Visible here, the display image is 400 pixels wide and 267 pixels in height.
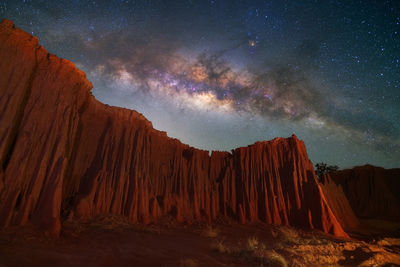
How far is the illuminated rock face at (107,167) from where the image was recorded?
308 inches

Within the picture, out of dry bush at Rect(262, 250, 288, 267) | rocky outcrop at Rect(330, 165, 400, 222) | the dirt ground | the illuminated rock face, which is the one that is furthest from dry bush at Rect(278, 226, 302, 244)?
rocky outcrop at Rect(330, 165, 400, 222)

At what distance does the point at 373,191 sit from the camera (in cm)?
2856

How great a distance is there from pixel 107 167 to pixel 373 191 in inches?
1323

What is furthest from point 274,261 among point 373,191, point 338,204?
point 373,191

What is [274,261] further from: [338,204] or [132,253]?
[338,204]

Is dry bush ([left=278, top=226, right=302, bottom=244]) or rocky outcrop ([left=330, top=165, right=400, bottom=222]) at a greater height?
rocky outcrop ([left=330, top=165, right=400, bottom=222])

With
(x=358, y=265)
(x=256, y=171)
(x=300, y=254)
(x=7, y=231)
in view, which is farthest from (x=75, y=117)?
(x=256, y=171)

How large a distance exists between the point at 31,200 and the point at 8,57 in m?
5.54

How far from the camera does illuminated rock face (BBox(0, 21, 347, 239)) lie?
7828 millimetres

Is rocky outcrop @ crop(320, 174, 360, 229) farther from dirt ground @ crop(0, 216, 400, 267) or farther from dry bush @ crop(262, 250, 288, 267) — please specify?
dry bush @ crop(262, 250, 288, 267)

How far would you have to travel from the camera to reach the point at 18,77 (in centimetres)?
826

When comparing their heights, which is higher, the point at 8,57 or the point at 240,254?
the point at 8,57

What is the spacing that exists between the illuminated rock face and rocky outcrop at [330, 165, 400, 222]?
1382 cm

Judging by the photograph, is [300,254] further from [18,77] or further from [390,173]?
[390,173]
